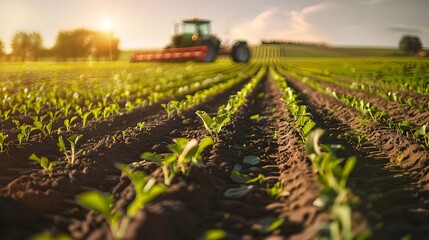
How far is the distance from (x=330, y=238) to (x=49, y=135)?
4.07 meters

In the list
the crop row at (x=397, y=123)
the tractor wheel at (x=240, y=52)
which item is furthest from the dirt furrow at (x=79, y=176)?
the tractor wheel at (x=240, y=52)

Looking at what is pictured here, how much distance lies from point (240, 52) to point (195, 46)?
12.3 ft

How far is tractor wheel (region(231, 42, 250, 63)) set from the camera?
24188 mm

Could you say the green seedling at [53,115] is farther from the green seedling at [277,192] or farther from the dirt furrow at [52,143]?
the green seedling at [277,192]

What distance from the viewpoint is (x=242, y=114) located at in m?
6.45

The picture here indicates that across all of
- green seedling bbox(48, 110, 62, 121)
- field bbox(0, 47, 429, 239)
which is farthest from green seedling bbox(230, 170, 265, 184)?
green seedling bbox(48, 110, 62, 121)

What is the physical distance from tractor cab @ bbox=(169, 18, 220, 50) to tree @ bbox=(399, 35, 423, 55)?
50.0 ft

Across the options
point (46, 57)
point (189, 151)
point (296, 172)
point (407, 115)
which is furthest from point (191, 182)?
point (46, 57)

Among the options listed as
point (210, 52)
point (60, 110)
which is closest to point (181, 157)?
point (60, 110)

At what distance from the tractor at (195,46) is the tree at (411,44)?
13.6 m

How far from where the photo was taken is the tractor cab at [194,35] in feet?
74.3

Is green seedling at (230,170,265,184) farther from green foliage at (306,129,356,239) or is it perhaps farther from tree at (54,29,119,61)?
tree at (54,29,119,61)

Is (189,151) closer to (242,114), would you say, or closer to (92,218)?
(92,218)

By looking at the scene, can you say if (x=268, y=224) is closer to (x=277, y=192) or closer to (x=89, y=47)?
(x=277, y=192)
